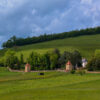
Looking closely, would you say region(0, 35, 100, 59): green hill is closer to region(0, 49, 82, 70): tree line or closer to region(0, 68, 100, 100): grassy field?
region(0, 49, 82, 70): tree line

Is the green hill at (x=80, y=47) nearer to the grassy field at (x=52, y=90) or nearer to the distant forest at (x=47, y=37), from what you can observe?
the distant forest at (x=47, y=37)

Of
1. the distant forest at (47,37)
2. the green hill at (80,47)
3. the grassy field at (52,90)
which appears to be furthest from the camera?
the distant forest at (47,37)

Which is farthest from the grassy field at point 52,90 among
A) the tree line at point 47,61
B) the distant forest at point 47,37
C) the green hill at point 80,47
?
the distant forest at point 47,37

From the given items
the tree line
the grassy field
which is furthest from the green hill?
the grassy field

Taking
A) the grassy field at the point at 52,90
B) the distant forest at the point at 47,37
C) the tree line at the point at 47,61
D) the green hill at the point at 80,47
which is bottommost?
the grassy field at the point at 52,90

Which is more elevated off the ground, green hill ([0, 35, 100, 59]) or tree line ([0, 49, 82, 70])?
green hill ([0, 35, 100, 59])

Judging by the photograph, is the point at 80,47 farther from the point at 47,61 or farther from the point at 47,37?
the point at 47,37

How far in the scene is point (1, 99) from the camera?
24094 mm

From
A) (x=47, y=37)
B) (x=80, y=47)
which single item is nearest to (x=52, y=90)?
(x=80, y=47)

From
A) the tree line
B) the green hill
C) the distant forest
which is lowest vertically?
the tree line

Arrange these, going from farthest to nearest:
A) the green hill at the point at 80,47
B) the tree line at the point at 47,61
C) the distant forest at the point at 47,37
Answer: the distant forest at the point at 47,37, the green hill at the point at 80,47, the tree line at the point at 47,61

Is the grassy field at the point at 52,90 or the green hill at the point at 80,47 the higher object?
the green hill at the point at 80,47

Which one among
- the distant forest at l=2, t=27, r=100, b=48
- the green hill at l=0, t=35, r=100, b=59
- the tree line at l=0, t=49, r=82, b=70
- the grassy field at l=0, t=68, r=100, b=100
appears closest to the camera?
the grassy field at l=0, t=68, r=100, b=100

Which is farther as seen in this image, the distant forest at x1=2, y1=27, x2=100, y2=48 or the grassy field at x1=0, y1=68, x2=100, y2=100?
the distant forest at x1=2, y1=27, x2=100, y2=48
